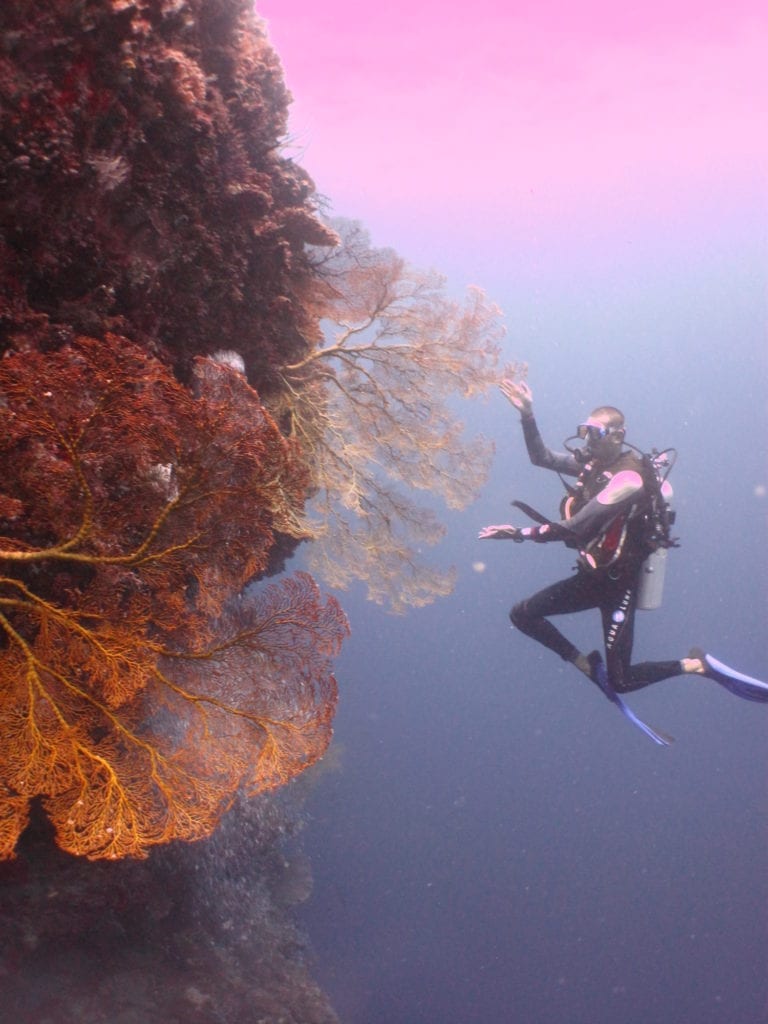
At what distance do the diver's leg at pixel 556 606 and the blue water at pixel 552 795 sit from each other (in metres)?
20.1

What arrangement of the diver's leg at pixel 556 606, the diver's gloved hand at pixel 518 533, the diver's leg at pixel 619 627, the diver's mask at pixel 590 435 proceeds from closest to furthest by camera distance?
the diver's gloved hand at pixel 518 533 → the diver's mask at pixel 590 435 → the diver's leg at pixel 619 627 → the diver's leg at pixel 556 606

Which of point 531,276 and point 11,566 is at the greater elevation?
point 531,276

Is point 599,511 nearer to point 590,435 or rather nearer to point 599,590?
point 590,435

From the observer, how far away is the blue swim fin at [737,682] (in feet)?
20.6

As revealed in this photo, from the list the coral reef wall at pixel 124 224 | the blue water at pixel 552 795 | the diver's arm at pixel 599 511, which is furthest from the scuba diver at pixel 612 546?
the blue water at pixel 552 795

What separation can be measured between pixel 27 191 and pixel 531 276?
Result: 97.8 metres

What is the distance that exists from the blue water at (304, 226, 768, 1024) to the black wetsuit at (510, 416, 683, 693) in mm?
20293

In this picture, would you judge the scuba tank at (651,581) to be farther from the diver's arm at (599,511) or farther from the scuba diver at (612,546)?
the diver's arm at (599,511)

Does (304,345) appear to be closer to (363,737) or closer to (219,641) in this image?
(219,641)

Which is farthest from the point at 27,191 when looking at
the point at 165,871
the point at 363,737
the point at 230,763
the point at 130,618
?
the point at 363,737

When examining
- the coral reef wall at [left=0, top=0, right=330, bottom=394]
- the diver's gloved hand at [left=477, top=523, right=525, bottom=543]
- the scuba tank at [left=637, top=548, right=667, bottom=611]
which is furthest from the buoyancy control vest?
the coral reef wall at [left=0, top=0, right=330, bottom=394]

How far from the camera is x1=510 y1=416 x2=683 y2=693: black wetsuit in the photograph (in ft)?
20.4

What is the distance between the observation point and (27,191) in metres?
2.59

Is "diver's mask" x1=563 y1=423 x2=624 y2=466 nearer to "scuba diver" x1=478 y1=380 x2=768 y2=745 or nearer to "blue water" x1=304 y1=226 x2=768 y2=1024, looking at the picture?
"scuba diver" x1=478 y1=380 x2=768 y2=745
